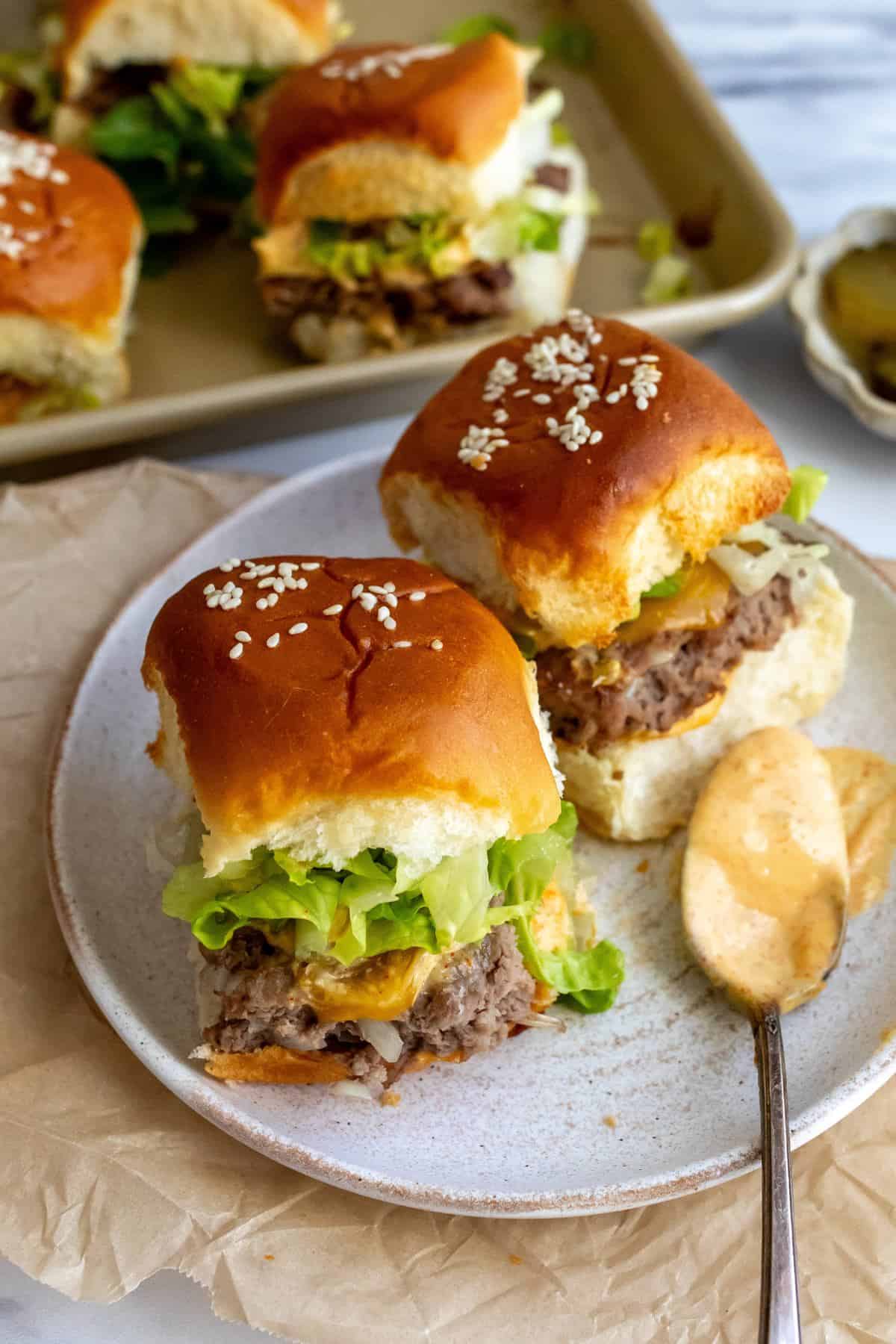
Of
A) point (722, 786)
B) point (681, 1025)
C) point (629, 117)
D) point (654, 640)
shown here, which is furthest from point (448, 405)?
point (629, 117)

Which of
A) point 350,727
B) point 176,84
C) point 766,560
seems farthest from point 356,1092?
point 176,84

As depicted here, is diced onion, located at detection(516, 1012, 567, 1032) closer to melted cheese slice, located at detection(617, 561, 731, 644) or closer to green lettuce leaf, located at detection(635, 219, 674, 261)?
melted cheese slice, located at detection(617, 561, 731, 644)

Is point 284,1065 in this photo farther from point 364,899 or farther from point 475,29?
point 475,29

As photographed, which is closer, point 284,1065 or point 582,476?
point 284,1065

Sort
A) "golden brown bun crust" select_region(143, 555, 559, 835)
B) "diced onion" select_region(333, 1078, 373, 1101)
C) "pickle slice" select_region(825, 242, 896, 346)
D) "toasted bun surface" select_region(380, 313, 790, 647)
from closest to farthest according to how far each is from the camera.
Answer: "golden brown bun crust" select_region(143, 555, 559, 835)
"diced onion" select_region(333, 1078, 373, 1101)
"toasted bun surface" select_region(380, 313, 790, 647)
"pickle slice" select_region(825, 242, 896, 346)

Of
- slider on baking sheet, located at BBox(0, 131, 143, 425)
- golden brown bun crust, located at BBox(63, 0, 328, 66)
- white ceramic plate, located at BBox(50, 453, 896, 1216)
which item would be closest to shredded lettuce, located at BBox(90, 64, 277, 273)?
golden brown bun crust, located at BBox(63, 0, 328, 66)

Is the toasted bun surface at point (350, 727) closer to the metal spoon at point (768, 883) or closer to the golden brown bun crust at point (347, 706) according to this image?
the golden brown bun crust at point (347, 706)
